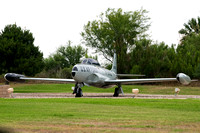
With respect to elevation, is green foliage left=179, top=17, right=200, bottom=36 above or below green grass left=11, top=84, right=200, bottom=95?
above

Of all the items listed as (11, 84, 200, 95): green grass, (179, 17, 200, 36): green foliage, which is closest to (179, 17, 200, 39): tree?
(179, 17, 200, 36): green foliage

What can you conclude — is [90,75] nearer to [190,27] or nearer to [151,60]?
[151,60]

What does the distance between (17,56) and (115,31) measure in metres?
31.0

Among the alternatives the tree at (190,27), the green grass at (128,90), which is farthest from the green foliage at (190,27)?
the green grass at (128,90)

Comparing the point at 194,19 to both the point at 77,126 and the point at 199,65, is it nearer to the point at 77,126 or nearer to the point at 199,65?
the point at 199,65

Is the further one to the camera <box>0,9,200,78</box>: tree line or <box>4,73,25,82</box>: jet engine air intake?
<box>0,9,200,78</box>: tree line

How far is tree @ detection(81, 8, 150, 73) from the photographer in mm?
86188

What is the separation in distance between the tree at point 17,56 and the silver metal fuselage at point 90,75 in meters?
24.4

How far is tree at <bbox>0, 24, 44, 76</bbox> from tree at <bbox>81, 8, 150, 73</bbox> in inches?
991

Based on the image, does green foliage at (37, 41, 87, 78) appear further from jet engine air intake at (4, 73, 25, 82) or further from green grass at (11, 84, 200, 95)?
jet engine air intake at (4, 73, 25, 82)

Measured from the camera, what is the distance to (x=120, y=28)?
85.7 meters

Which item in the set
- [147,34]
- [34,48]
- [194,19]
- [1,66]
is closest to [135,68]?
[34,48]

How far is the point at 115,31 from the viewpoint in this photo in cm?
8725

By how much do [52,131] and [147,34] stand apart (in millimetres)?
82063
